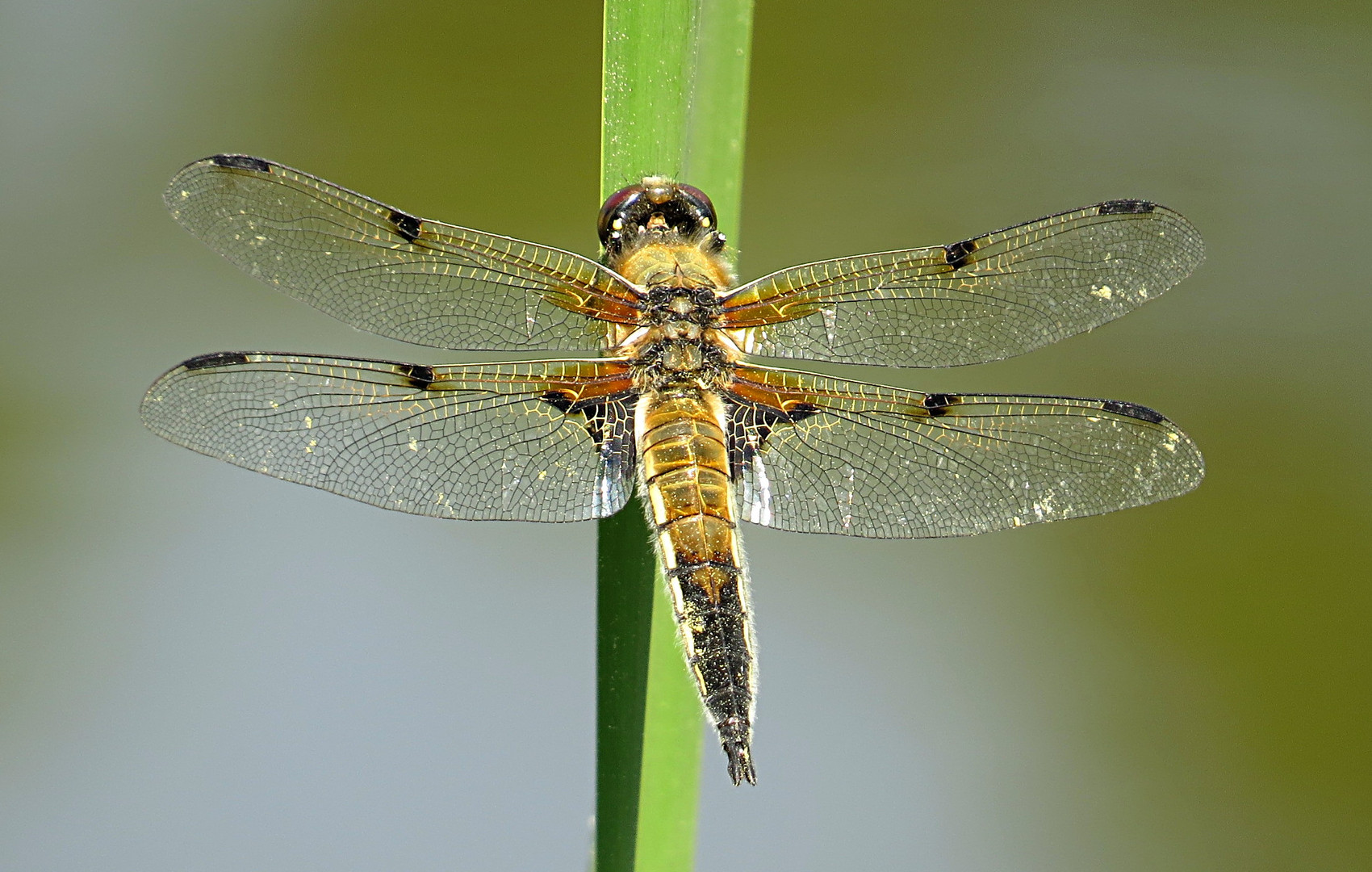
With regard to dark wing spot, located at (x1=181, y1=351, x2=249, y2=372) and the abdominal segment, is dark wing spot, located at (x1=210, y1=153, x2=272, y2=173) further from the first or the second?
the abdominal segment

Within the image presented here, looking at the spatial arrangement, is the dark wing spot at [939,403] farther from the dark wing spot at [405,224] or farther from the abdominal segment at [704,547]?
the dark wing spot at [405,224]

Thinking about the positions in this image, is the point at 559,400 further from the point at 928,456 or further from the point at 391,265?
the point at 928,456

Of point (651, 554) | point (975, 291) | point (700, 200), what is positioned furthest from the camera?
point (975, 291)

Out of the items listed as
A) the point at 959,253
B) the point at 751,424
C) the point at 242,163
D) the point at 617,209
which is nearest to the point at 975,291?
the point at 959,253

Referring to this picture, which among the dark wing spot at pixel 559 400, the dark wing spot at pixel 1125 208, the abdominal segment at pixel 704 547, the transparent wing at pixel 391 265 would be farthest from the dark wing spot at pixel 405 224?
the dark wing spot at pixel 1125 208

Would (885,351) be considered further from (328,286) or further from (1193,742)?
(1193,742)

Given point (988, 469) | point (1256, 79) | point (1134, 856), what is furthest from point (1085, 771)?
point (1256, 79)

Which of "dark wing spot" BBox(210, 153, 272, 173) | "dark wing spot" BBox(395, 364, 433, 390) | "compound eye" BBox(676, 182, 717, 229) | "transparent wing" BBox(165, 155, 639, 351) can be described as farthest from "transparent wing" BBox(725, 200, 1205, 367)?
"dark wing spot" BBox(210, 153, 272, 173)
